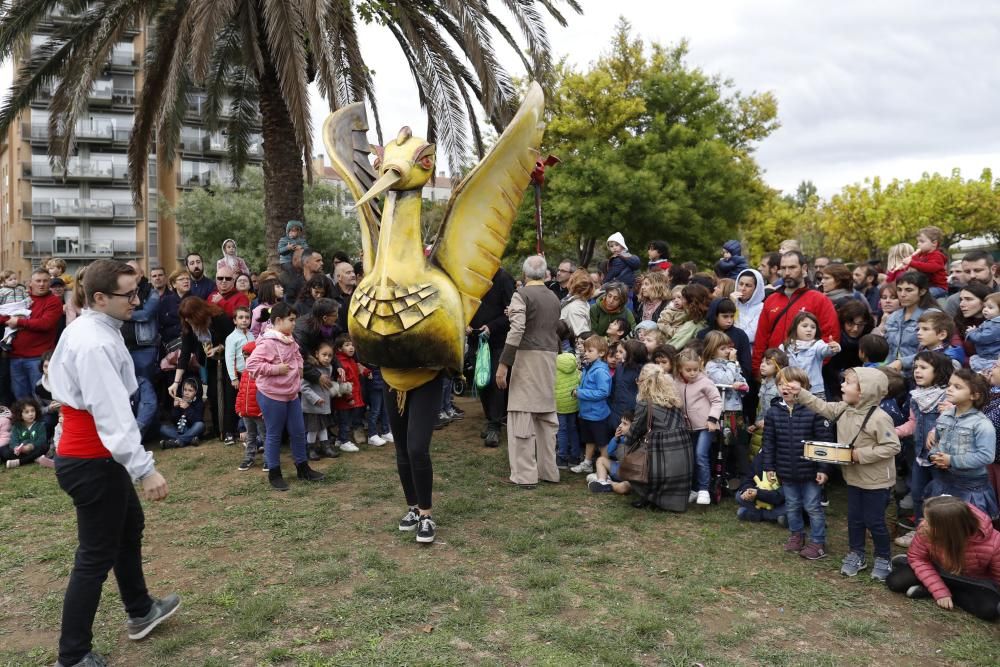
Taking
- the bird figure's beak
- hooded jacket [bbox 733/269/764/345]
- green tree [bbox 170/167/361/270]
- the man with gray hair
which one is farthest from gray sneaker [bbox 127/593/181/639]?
green tree [bbox 170/167/361/270]

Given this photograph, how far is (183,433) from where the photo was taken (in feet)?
24.6

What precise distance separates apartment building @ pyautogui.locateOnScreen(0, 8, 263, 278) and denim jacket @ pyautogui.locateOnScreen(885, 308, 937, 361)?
1442 inches

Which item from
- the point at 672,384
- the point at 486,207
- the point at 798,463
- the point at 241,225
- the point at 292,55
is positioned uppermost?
the point at 241,225

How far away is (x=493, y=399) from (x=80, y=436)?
4.83 meters

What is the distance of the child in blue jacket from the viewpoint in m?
6.20

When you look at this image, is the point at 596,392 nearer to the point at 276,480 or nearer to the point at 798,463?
the point at 798,463

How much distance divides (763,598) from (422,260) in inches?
111

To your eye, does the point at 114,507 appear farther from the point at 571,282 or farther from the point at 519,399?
the point at 571,282

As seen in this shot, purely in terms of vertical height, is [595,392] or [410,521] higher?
[595,392]

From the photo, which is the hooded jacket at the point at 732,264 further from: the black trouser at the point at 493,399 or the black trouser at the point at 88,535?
the black trouser at the point at 88,535

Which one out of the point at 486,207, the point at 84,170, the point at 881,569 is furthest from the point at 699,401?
the point at 84,170

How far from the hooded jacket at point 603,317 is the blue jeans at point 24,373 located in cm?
605

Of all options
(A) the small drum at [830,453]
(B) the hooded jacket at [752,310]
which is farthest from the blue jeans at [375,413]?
(A) the small drum at [830,453]

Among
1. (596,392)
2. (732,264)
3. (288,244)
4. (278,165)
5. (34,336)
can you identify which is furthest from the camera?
(278,165)
